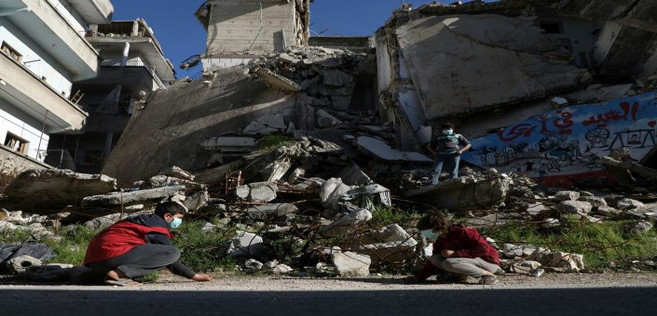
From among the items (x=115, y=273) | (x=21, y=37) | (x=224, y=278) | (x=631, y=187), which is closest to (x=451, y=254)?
(x=224, y=278)

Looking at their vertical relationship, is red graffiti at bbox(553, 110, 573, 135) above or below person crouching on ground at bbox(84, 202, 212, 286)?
above

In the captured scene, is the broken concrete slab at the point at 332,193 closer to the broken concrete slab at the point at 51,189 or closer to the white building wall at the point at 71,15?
the broken concrete slab at the point at 51,189

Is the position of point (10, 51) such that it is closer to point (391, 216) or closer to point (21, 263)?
point (21, 263)

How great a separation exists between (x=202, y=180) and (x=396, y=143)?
220 inches

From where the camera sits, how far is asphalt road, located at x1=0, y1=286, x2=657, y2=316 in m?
2.24

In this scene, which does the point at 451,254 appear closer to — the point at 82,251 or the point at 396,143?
the point at 82,251

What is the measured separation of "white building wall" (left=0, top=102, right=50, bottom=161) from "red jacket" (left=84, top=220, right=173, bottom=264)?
15968 millimetres

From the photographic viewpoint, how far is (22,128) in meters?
17.9

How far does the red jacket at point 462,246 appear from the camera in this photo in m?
4.37

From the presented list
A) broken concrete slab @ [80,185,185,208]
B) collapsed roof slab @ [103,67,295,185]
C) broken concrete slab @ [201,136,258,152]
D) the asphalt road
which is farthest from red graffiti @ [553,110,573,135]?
broken concrete slab @ [80,185,185,208]

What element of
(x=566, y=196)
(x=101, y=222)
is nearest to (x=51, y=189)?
(x=101, y=222)

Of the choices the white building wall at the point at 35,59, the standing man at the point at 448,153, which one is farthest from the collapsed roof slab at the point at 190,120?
the standing man at the point at 448,153

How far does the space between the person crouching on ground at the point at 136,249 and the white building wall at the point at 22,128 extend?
16.0 metres

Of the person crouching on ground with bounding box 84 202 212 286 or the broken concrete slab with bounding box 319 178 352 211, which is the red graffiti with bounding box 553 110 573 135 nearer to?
the broken concrete slab with bounding box 319 178 352 211
